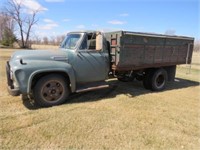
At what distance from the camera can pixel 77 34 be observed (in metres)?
6.09

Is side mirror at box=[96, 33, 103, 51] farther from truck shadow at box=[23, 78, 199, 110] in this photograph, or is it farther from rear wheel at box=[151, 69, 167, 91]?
rear wheel at box=[151, 69, 167, 91]

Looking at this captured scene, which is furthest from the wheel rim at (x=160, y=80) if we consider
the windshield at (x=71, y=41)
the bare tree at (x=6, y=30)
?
the bare tree at (x=6, y=30)

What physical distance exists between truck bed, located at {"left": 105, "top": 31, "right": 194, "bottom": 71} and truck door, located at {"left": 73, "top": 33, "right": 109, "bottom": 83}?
0.41 metres

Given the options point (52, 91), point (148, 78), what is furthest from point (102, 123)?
point (148, 78)

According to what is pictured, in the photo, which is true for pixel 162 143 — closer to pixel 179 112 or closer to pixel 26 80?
pixel 179 112

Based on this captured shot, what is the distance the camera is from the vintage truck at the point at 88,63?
5.05 meters

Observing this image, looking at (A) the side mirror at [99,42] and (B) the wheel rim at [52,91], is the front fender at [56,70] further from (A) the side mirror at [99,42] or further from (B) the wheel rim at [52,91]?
(A) the side mirror at [99,42]

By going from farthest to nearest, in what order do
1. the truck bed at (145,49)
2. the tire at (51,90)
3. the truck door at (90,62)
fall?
the truck bed at (145,49) → the truck door at (90,62) → the tire at (51,90)

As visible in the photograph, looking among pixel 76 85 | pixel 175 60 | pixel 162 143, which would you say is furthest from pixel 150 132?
pixel 175 60

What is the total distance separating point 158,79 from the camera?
809 centimetres

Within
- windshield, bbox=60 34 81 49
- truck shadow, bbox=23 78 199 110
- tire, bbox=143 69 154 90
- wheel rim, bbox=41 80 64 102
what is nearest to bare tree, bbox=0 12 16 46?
truck shadow, bbox=23 78 199 110

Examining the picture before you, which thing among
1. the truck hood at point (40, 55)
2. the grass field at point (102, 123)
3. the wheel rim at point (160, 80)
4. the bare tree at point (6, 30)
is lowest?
the grass field at point (102, 123)

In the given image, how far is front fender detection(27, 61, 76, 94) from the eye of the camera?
495 centimetres

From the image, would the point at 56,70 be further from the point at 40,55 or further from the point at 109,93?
the point at 109,93
